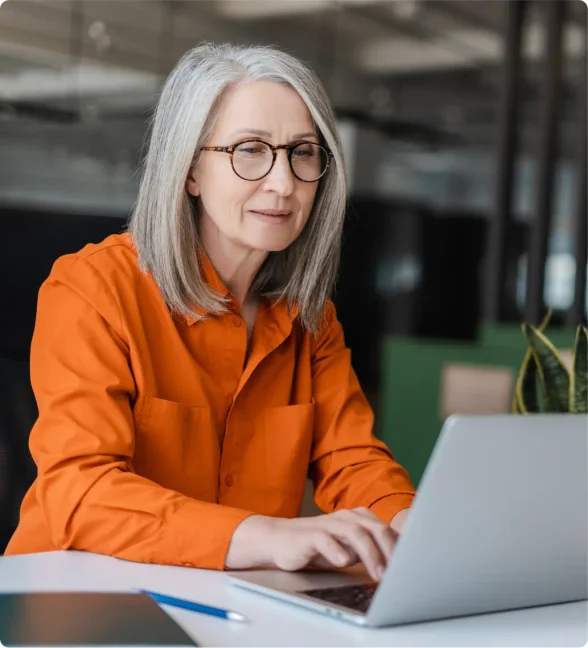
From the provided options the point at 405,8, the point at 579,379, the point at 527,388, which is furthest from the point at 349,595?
the point at 405,8

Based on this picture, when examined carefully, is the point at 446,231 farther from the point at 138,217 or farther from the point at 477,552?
the point at 477,552

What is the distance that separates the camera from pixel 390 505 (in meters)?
1.56

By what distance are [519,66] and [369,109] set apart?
2475mm

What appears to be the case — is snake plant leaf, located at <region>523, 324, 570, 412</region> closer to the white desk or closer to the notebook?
the white desk

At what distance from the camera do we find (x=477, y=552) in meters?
0.98

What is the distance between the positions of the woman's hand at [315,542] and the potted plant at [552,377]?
0.79 metres

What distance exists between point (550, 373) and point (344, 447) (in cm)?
51

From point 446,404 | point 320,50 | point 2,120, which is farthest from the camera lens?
point 320,50

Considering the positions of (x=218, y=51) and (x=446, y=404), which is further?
(x=446, y=404)

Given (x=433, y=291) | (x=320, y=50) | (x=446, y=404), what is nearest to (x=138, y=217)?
(x=446, y=404)

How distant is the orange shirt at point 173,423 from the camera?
1312 mm

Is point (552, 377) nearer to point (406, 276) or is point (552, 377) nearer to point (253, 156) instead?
point (253, 156)

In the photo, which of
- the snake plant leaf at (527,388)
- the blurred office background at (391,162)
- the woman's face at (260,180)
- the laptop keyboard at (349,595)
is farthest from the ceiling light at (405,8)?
the laptop keyboard at (349,595)

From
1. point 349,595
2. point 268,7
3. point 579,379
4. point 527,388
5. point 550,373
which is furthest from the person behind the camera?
point 268,7
